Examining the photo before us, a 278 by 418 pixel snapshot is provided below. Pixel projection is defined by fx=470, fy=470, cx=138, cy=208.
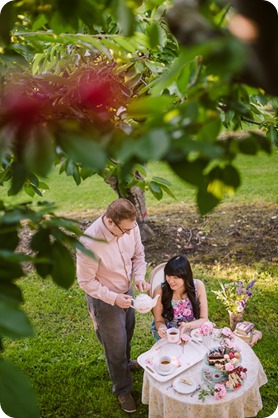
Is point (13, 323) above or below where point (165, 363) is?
above

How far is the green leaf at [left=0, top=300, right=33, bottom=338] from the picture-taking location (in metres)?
0.58

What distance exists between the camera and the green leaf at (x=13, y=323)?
58 centimetres

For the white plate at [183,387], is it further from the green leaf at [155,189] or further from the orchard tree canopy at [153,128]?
the orchard tree canopy at [153,128]

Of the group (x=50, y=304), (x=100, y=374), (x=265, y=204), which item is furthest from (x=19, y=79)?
(x=265, y=204)

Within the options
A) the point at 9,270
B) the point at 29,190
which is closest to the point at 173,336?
the point at 29,190

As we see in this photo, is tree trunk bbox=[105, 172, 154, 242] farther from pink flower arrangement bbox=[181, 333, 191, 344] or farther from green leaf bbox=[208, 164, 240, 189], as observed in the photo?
green leaf bbox=[208, 164, 240, 189]

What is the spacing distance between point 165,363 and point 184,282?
0.59 m

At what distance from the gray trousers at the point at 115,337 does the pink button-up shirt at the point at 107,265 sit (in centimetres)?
11

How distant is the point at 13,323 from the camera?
578 mm

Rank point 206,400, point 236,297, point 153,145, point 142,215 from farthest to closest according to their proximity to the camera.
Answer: point 142,215 < point 236,297 < point 206,400 < point 153,145

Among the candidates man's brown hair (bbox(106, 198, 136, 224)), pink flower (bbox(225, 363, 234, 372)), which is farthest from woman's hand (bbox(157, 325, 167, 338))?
man's brown hair (bbox(106, 198, 136, 224))

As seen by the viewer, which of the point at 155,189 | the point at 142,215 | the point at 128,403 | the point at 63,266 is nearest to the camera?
the point at 63,266

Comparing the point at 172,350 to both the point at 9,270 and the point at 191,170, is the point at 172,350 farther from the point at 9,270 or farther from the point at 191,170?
the point at 191,170

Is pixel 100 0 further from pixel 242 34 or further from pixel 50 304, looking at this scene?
pixel 50 304
